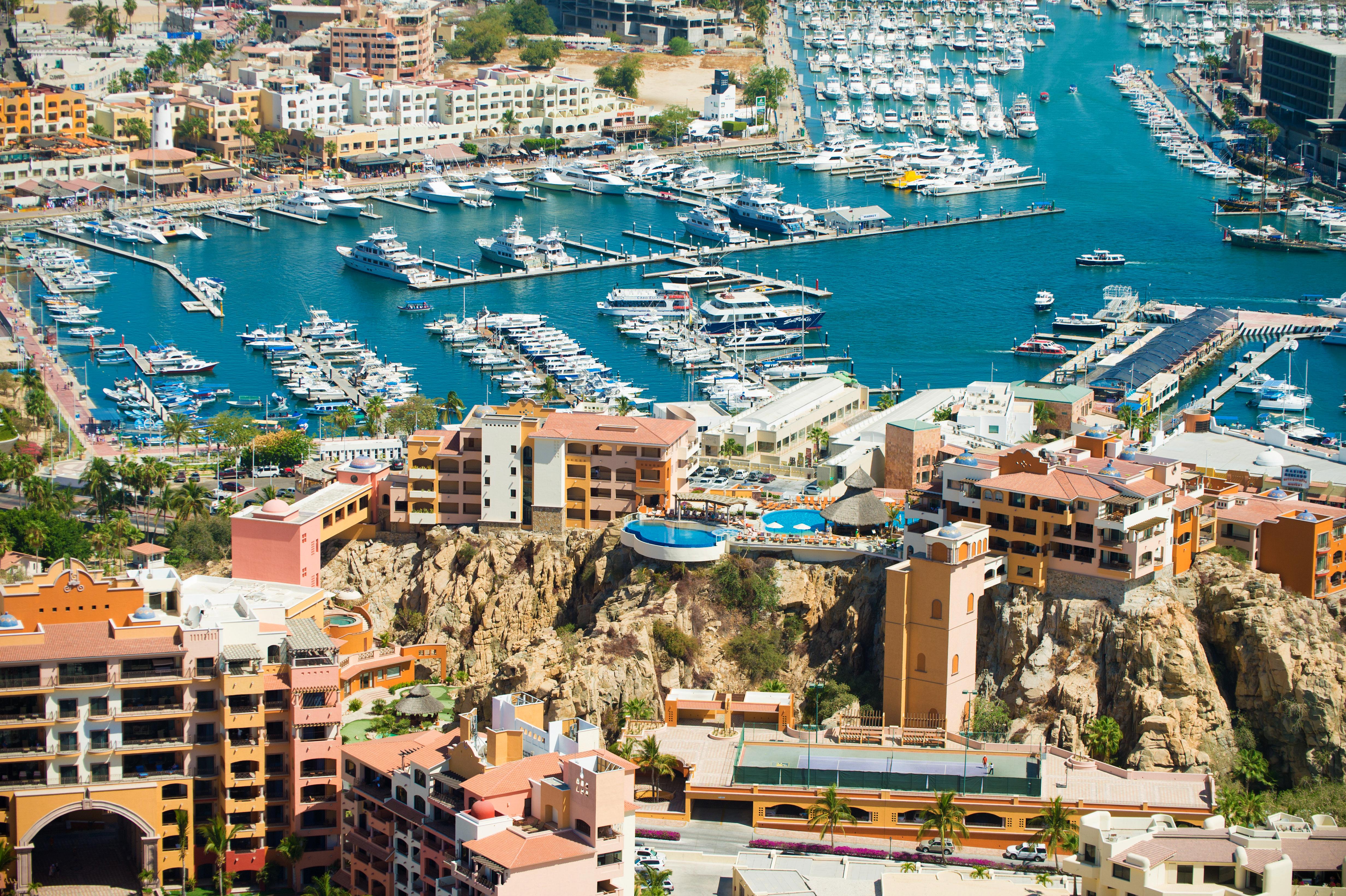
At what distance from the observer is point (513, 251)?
14425cm

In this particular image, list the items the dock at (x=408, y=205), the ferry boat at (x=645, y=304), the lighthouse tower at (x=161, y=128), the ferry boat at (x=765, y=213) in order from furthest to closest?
the lighthouse tower at (x=161, y=128), the dock at (x=408, y=205), the ferry boat at (x=765, y=213), the ferry boat at (x=645, y=304)

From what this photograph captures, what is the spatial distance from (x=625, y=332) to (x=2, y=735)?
228ft

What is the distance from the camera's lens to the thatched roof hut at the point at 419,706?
70938 mm

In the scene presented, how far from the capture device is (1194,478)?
75.4 metres

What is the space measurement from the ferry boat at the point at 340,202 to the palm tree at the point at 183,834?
335 feet

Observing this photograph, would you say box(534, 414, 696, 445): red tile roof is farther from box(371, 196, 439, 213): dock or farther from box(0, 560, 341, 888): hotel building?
box(371, 196, 439, 213): dock

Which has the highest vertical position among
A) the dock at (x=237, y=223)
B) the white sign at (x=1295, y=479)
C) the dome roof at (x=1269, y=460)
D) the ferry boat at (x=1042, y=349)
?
Answer: the dock at (x=237, y=223)

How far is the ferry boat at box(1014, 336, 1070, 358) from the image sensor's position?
122750 mm

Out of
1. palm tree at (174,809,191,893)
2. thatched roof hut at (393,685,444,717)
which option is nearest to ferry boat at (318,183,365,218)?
thatched roof hut at (393,685,444,717)

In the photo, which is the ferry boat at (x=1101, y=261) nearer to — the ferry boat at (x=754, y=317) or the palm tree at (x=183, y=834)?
the ferry boat at (x=754, y=317)

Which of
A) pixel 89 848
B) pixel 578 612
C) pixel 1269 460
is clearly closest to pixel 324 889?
pixel 89 848

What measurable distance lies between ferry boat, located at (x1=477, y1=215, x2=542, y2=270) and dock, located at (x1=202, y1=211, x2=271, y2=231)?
17889 millimetres

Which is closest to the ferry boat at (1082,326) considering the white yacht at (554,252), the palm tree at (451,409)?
the white yacht at (554,252)

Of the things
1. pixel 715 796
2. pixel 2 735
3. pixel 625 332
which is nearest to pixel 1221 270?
pixel 625 332
